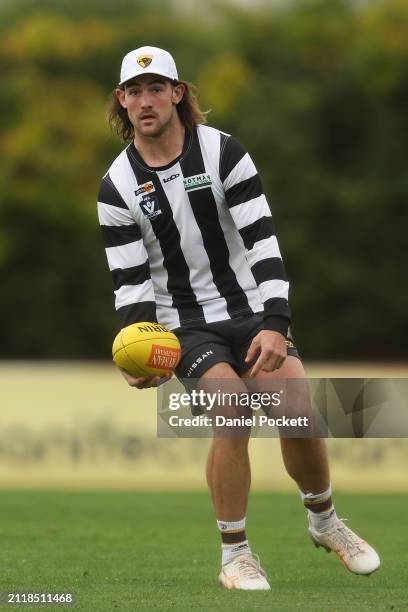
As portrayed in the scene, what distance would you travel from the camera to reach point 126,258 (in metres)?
6.48

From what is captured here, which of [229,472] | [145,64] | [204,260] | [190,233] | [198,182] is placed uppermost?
[145,64]

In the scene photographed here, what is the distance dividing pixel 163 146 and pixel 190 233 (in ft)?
1.47

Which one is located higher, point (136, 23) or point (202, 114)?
point (136, 23)

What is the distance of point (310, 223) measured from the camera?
33250 mm

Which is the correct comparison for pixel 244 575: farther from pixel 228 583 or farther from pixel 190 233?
pixel 190 233

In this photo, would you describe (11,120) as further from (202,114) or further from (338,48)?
(202,114)

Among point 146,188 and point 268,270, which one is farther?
point 146,188

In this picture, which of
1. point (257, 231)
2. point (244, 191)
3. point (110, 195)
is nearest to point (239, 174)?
point (244, 191)

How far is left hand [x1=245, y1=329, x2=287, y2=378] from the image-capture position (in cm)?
605

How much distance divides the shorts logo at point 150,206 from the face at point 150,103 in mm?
300

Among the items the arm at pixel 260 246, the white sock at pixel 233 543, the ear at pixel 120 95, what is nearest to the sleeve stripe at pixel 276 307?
the arm at pixel 260 246

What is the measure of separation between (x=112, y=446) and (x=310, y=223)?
1825 centimetres

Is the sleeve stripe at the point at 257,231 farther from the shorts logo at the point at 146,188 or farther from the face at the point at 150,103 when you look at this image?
the face at the point at 150,103

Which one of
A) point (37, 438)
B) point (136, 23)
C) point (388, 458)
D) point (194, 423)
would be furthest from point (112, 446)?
point (136, 23)
